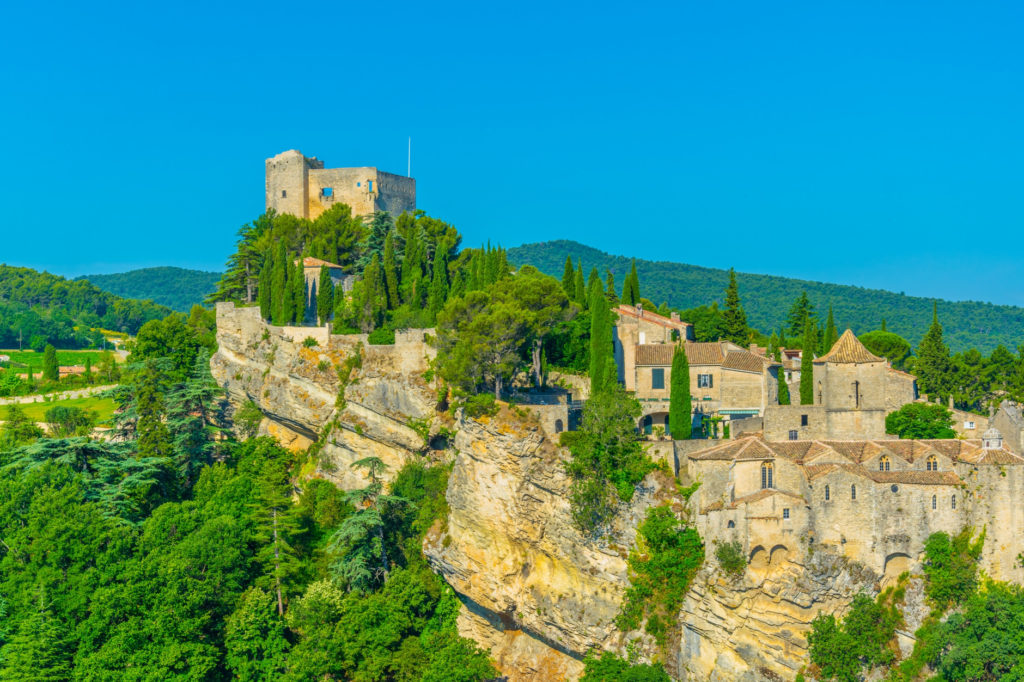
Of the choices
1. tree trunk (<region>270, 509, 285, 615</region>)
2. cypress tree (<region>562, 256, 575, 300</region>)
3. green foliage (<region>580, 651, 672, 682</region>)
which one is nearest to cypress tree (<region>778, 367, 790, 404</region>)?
cypress tree (<region>562, 256, 575, 300</region>)

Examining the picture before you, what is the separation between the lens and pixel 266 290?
58.2 meters

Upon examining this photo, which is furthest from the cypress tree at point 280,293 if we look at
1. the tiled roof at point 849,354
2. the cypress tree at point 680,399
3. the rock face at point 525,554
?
the tiled roof at point 849,354

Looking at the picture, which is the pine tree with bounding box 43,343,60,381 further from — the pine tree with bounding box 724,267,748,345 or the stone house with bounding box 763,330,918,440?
the stone house with bounding box 763,330,918,440

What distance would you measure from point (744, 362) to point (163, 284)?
140557 millimetres

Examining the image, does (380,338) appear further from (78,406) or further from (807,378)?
(78,406)

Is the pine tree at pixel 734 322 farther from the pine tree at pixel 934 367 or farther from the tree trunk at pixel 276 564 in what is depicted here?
the tree trunk at pixel 276 564

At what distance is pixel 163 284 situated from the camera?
172 metres

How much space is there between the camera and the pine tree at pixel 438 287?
177 feet

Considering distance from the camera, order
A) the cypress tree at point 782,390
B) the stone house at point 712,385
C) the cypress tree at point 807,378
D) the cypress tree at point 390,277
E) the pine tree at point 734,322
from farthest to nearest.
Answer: the pine tree at point 734,322
the cypress tree at point 390,277
the cypress tree at point 782,390
the cypress tree at point 807,378
the stone house at point 712,385

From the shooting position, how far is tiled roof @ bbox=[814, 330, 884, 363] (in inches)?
1916

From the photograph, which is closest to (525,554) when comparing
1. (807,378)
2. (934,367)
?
(807,378)

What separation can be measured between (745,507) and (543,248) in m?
110

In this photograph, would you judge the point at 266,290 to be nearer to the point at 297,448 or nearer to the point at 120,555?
the point at 297,448

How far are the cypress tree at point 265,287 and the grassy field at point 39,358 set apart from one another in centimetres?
2840
